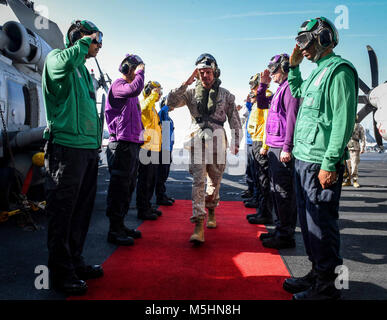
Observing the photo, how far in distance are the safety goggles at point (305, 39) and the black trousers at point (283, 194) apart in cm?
143

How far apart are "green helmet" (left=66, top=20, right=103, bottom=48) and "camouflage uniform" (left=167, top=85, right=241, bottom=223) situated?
1.26m

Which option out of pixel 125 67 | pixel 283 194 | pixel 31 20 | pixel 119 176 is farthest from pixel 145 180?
pixel 31 20

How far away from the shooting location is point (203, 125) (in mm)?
3553

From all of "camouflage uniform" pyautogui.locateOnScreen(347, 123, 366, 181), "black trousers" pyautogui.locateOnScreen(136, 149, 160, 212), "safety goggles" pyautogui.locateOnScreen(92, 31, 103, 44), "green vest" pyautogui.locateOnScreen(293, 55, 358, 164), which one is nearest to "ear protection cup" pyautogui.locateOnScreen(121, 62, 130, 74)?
"safety goggles" pyautogui.locateOnScreen(92, 31, 103, 44)

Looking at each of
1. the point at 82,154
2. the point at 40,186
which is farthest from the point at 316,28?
the point at 40,186

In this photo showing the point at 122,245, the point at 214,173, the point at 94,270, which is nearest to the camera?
the point at 94,270

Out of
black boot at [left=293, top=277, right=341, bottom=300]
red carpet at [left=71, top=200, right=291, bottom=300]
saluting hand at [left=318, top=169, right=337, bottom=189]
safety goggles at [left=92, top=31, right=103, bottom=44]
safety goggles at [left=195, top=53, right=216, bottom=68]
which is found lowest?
red carpet at [left=71, top=200, right=291, bottom=300]

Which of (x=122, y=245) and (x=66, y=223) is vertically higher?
(x=66, y=223)

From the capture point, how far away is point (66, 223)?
2.20m

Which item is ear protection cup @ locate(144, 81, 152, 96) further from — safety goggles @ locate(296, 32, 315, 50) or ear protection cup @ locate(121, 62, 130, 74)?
safety goggles @ locate(296, 32, 315, 50)

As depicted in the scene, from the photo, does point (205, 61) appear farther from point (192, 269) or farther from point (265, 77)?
point (192, 269)

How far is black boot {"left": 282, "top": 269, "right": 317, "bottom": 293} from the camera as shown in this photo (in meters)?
2.29
